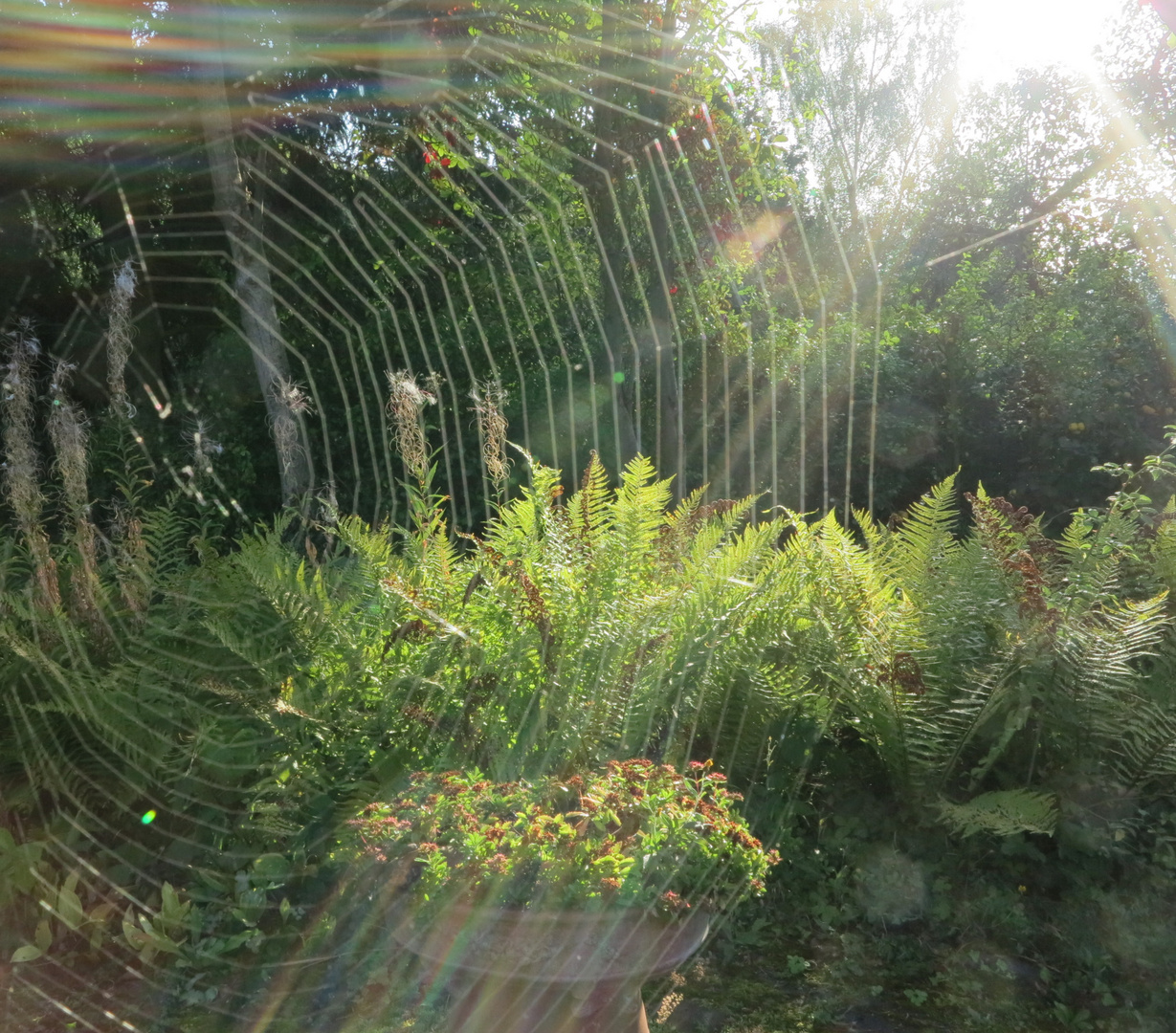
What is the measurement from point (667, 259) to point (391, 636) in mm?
4957

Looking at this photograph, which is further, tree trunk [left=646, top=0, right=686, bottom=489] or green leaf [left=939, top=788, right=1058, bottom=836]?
tree trunk [left=646, top=0, right=686, bottom=489]

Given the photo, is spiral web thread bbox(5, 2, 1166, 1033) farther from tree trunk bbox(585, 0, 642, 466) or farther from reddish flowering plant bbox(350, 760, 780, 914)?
reddish flowering plant bbox(350, 760, 780, 914)

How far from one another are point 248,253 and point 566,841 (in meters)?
5.99

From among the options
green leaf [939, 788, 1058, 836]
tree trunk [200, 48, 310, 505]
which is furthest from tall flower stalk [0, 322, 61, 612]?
tree trunk [200, 48, 310, 505]

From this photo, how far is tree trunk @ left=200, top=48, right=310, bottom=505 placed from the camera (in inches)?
242

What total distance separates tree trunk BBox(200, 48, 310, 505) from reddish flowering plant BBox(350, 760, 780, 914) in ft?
15.5

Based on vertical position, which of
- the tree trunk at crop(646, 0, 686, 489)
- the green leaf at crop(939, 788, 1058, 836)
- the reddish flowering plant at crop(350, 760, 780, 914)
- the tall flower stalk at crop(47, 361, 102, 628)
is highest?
the tree trunk at crop(646, 0, 686, 489)

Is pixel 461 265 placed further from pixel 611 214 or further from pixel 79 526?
pixel 79 526

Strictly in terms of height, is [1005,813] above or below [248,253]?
below

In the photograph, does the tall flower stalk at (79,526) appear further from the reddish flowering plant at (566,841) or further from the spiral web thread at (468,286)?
the spiral web thread at (468,286)

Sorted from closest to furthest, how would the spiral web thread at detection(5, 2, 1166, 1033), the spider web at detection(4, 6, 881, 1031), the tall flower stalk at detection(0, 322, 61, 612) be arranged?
the tall flower stalk at detection(0, 322, 61, 612), the spider web at detection(4, 6, 881, 1031), the spiral web thread at detection(5, 2, 1166, 1033)

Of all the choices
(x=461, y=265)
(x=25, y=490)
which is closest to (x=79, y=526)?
(x=25, y=490)

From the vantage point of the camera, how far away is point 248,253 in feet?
21.4

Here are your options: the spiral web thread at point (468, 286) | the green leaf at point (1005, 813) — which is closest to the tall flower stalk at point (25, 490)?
the green leaf at point (1005, 813)
